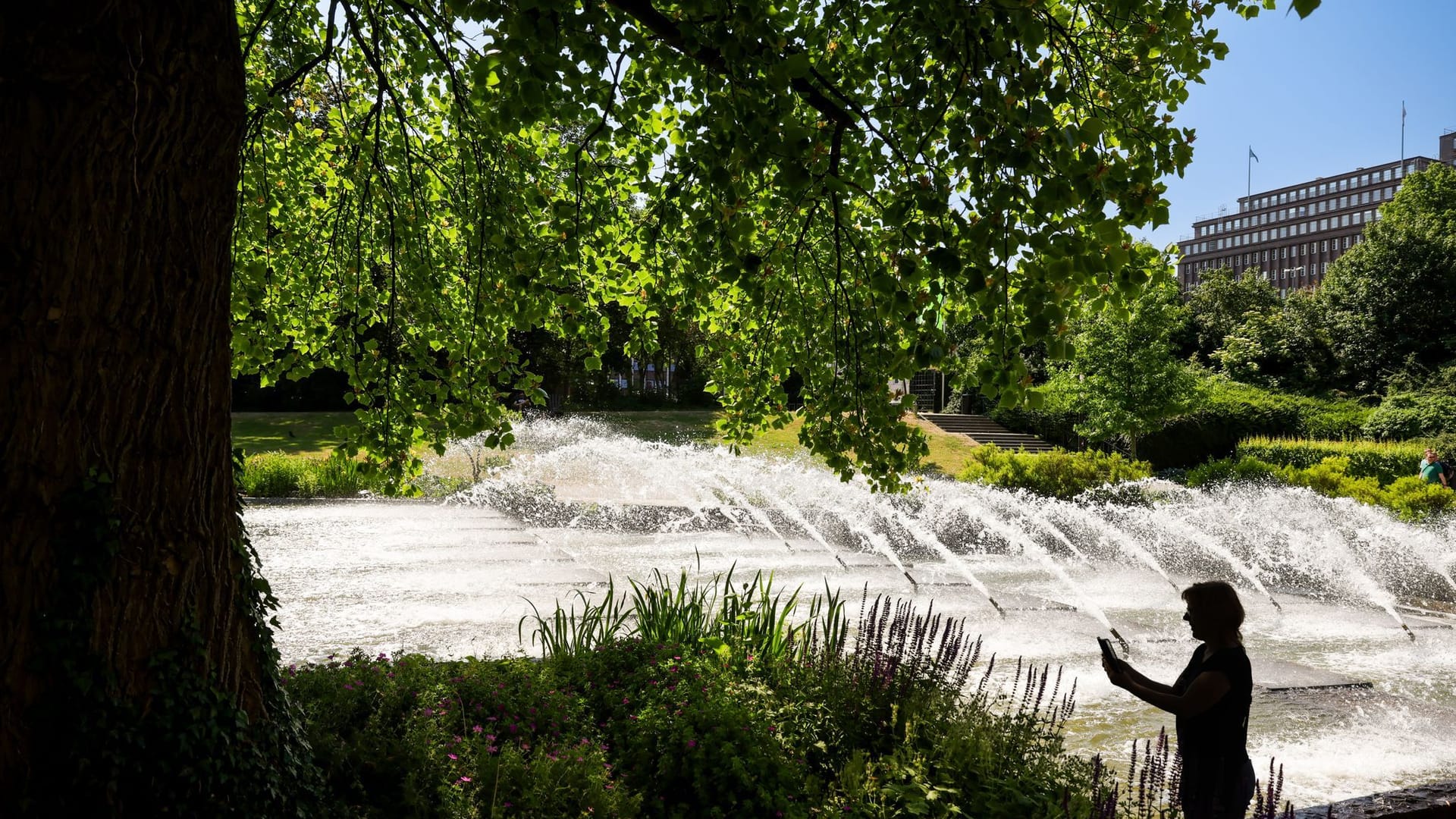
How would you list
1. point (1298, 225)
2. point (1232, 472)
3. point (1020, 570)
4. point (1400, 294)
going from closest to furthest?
point (1020, 570) < point (1232, 472) < point (1400, 294) < point (1298, 225)

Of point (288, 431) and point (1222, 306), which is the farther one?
point (1222, 306)

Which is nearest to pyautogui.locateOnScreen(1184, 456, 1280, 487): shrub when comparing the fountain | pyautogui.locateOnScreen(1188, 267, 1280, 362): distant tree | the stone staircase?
the fountain

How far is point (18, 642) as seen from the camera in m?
2.53

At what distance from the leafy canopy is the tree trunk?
42.7 inches

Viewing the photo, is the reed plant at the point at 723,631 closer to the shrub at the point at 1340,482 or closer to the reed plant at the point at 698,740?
the reed plant at the point at 698,740

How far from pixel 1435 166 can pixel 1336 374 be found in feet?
40.8

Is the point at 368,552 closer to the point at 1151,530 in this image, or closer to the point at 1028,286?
the point at 1028,286

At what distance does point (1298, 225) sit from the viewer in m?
112

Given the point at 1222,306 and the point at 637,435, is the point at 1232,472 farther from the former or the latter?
the point at 1222,306

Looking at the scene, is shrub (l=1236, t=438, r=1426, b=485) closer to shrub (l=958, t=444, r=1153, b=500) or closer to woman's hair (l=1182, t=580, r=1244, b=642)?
shrub (l=958, t=444, r=1153, b=500)

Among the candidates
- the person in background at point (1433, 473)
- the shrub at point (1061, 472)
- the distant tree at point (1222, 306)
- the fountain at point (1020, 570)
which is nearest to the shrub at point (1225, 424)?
the shrub at point (1061, 472)

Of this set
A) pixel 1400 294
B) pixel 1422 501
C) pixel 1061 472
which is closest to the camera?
pixel 1422 501

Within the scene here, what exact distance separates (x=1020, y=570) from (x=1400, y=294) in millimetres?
35427

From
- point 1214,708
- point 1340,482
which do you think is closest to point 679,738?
point 1214,708
